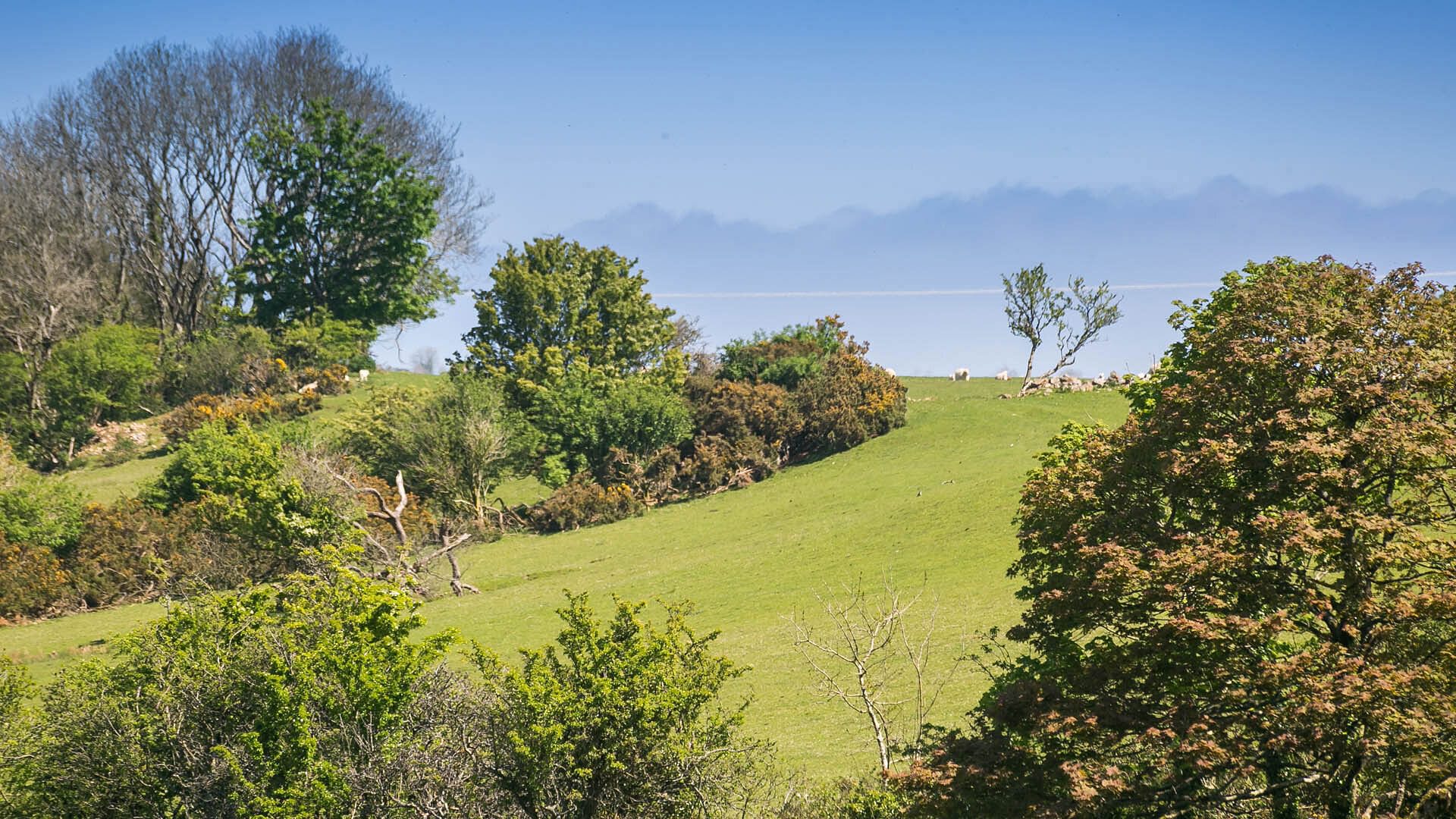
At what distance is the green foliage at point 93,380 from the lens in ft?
220

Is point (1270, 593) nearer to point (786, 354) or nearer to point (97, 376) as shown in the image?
point (786, 354)

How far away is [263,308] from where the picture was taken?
7656cm

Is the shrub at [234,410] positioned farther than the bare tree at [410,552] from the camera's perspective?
Yes

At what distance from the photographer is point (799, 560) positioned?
123 ft

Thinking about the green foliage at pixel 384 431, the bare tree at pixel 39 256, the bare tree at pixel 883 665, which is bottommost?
the bare tree at pixel 883 665

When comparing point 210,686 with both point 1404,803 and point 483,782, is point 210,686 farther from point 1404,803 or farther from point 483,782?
point 1404,803

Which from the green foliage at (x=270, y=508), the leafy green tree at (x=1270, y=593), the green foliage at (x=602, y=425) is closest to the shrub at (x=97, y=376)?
the green foliage at (x=602, y=425)

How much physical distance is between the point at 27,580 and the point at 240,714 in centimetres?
3069

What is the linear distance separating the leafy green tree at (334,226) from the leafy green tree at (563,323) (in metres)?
15.1

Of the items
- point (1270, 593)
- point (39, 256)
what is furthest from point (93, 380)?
point (1270, 593)

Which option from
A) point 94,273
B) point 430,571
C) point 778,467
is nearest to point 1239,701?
point 430,571

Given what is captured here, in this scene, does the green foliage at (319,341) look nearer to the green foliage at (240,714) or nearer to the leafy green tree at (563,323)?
the leafy green tree at (563,323)

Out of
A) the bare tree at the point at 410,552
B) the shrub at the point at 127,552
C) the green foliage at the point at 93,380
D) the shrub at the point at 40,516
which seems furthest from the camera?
the green foliage at the point at 93,380

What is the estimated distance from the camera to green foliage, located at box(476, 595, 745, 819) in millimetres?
15031
